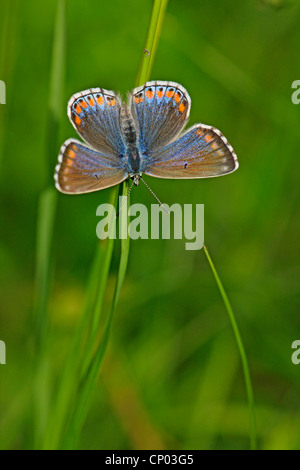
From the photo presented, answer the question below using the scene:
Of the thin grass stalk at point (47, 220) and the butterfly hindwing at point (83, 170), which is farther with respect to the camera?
the butterfly hindwing at point (83, 170)

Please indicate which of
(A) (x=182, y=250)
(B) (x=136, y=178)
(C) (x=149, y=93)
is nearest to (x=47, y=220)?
(B) (x=136, y=178)

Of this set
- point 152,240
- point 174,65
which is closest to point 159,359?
point 152,240

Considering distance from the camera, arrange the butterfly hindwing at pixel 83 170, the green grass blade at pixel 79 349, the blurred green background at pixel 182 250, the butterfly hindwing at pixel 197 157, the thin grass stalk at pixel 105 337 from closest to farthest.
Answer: the thin grass stalk at pixel 105 337 → the green grass blade at pixel 79 349 → the butterfly hindwing at pixel 83 170 → the butterfly hindwing at pixel 197 157 → the blurred green background at pixel 182 250

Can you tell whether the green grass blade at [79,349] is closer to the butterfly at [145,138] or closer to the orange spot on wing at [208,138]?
the butterfly at [145,138]

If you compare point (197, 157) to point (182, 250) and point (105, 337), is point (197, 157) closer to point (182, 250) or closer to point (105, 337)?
point (105, 337)

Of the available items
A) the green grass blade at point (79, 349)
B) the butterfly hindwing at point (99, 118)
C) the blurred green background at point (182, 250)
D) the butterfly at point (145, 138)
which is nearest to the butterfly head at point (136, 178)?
the butterfly at point (145, 138)

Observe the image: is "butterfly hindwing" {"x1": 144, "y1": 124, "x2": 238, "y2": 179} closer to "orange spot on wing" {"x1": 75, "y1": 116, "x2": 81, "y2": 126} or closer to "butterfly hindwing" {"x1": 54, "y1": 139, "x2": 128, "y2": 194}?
"butterfly hindwing" {"x1": 54, "y1": 139, "x2": 128, "y2": 194}

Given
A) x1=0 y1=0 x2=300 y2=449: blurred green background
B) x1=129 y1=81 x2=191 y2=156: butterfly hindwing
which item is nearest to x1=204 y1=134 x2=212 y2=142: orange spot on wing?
x1=129 y1=81 x2=191 y2=156: butterfly hindwing
